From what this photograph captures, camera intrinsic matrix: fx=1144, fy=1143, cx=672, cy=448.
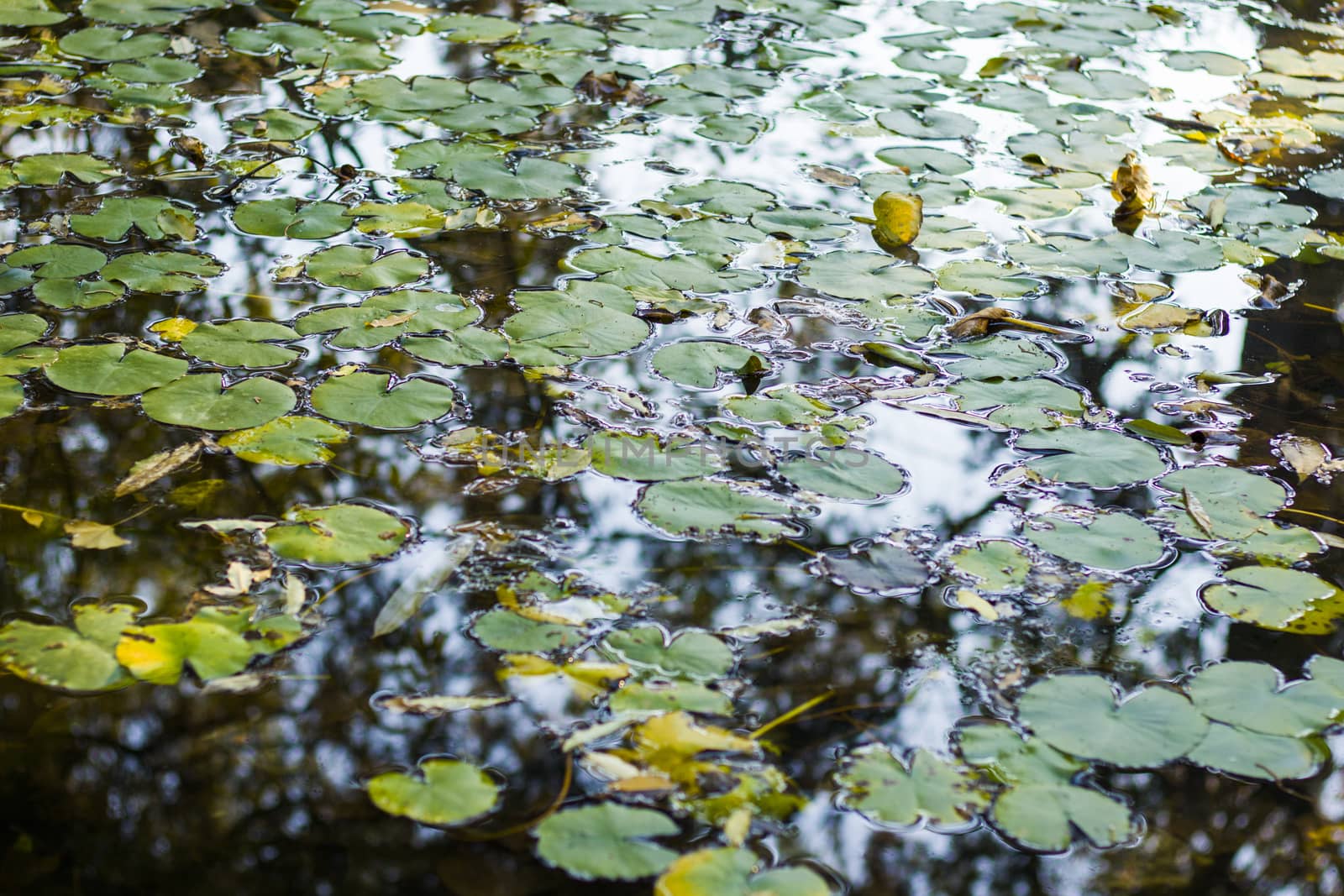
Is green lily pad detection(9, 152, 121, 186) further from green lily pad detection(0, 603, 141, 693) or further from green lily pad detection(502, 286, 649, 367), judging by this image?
green lily pad detection(0, 603, 141, 693)

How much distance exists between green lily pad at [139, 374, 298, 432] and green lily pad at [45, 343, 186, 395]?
4 cm

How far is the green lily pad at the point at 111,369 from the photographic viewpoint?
2087 millimetres

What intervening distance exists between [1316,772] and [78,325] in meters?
2.28

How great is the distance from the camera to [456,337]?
90.4 inches

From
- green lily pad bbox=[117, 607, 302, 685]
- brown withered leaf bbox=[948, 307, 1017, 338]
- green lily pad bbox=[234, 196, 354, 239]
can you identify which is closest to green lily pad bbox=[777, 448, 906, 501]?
brown withered leaf bbox=[948, 307, 1017, 338]

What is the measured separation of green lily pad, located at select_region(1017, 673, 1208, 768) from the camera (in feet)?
4.89

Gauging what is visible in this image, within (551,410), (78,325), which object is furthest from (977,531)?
(78,325)

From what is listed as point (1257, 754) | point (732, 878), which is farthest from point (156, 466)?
point (1257, 754)

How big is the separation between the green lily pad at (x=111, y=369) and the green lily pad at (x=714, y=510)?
949 millimetres

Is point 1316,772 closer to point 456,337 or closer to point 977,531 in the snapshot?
point 977,531

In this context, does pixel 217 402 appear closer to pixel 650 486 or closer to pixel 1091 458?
pixel 650 486

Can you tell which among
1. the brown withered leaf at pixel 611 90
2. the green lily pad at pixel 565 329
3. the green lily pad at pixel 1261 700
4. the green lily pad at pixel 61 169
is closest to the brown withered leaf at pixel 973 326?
the green lily pad at pixel 565 329

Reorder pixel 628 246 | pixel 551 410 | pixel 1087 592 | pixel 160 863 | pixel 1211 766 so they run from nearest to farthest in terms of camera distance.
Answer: pixel 160 863, pixel 1211 766, pixel 1087 592, pixel 551 410, pixel 628 246

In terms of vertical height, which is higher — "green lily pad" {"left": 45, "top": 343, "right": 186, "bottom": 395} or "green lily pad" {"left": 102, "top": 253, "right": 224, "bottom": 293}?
"green lily pad" {"left": 102, "top": 253, "right": 224, "bottom": 293}
